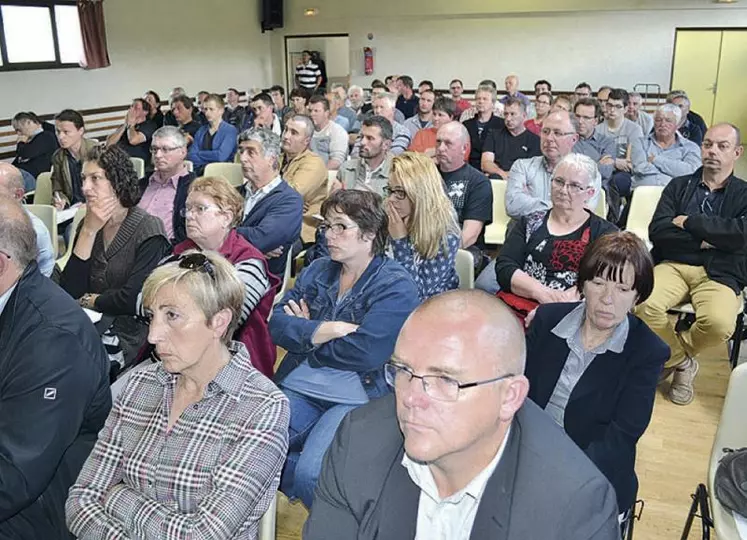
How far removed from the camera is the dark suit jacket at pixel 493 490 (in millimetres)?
1192

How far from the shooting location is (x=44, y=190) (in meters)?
5.23

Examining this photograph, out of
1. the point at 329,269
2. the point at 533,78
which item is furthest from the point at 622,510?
the point at 533,78

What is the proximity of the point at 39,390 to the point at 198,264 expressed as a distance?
506mm

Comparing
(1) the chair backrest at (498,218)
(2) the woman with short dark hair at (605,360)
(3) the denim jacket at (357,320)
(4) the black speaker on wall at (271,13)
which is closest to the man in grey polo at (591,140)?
(1) the chair backrest at (498,218)

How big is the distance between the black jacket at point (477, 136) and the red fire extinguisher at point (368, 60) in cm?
722

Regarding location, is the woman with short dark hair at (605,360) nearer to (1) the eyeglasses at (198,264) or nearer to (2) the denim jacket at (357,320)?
(2) the denim jacket at (357,320)

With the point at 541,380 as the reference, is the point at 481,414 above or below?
above

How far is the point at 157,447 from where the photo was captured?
5.53 ft

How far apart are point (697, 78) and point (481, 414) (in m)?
12.3

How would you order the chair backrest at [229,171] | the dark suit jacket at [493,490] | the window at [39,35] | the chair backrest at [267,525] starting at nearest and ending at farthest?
the dark suit jacket at [493,490]
the chair backrest at [267,525]
the chair backrest at [229,171]
the window at [39,35]

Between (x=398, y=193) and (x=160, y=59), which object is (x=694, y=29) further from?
(x=398, y=193)

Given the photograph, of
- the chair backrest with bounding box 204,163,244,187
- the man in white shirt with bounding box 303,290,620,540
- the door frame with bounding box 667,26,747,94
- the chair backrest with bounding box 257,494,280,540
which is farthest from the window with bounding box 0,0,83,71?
the door frame with bounding box 667,26,747,94

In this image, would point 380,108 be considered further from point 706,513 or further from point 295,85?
point 295,85

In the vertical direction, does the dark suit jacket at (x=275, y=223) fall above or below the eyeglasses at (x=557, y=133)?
below
